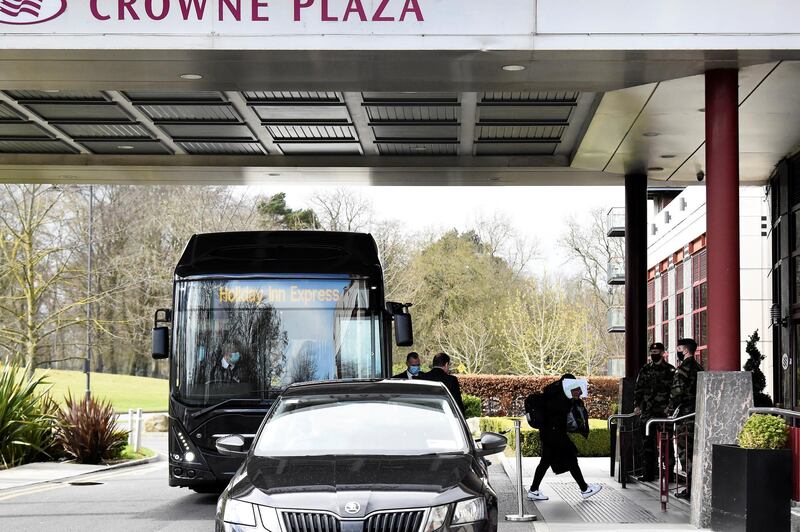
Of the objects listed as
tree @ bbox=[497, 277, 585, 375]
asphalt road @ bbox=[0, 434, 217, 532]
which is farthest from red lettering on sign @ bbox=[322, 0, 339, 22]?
tree @ bbox=[497, 277, 585, 375]

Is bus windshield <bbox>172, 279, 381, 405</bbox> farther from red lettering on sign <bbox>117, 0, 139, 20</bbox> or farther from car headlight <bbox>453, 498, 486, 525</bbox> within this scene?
car headlight <bbox>453, 498, 486, 525</bbox>

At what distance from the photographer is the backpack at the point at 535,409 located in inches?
580

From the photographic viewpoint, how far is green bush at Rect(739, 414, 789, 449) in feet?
37.4

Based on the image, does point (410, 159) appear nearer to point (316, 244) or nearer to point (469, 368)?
point (316, 244)

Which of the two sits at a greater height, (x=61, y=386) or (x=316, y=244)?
(x=316, y=244)

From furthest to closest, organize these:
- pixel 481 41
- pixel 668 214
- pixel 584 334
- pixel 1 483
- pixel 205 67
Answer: pixel 584 334 → pixel 668 214 → pixel 1 483 → pixel 205 67 → pixel 481 41

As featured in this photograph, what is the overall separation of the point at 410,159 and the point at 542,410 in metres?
7.64

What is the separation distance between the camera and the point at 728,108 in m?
13.1

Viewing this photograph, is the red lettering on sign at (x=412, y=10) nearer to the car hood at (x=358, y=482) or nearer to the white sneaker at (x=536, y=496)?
the car hood at (x=358, y=482)

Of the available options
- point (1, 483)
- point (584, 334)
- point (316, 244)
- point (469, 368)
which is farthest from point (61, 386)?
point (316, 244)

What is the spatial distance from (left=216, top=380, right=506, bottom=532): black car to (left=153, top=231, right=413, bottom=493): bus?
4270mm

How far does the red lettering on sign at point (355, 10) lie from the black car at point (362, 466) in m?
4.49

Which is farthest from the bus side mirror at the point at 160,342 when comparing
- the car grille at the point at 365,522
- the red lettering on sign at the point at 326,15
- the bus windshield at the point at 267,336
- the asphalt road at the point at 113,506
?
the car grille at the point at 365,522

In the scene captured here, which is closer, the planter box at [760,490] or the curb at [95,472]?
the planter box at [760,490]
